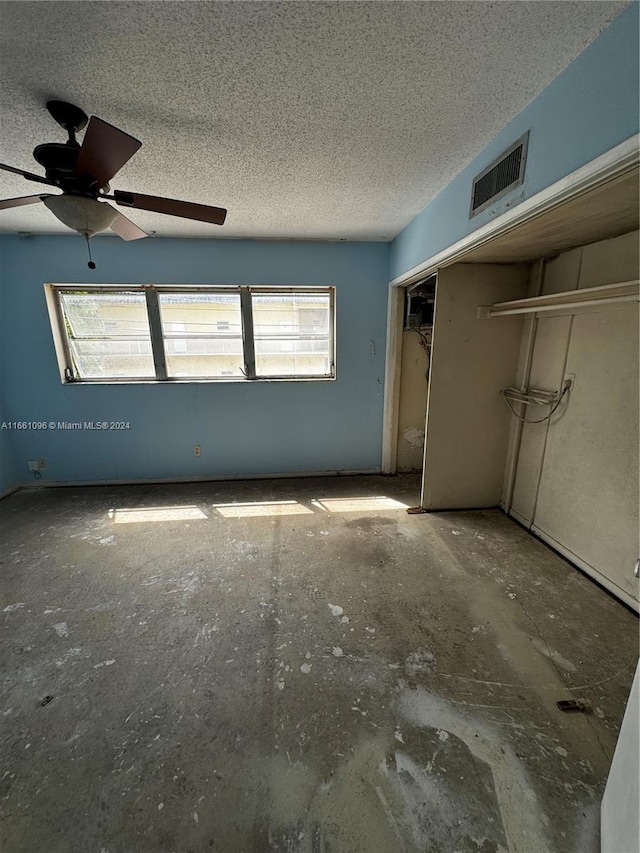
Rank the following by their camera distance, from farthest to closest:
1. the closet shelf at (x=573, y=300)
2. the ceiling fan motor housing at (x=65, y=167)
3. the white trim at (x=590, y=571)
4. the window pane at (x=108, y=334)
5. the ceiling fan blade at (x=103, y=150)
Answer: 1. the window pane at (x=108, y=334)
2. the white trim at (x=590, y=571)
3. the closet shelf at (x=573, y=300)
4. the ceiling fan motor housing at (x=65, y=167)
5. the ceiling fan blade at (x=103, y=150)

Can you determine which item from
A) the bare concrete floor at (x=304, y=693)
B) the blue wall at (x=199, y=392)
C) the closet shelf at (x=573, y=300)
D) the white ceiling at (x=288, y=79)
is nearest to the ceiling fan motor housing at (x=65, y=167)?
the white ceiling at (x=288, y=79)

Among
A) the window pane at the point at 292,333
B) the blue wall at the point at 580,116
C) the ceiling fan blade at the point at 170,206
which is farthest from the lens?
the window pane at the point at 292,333

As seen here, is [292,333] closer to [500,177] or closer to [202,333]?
[202,333]

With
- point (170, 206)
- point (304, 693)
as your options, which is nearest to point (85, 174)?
point (170, 206)

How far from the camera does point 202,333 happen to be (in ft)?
10.7

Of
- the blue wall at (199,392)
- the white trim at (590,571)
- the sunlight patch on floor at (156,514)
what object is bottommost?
the sunlight patch on floor at (156,514)

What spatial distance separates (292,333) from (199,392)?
1.15m

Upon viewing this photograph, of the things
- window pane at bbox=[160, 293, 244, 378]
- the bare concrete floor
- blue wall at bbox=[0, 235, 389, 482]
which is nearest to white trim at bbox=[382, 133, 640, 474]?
blue wall at bbox=[0, 235, 389, 482]

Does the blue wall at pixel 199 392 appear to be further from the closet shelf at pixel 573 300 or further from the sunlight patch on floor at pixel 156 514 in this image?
the closet shelf at pixel 573 300

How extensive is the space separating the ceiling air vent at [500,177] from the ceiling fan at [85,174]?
4.35 feet

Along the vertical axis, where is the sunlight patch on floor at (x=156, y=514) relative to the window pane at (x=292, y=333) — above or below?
below

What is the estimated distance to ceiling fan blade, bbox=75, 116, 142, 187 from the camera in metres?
1.10

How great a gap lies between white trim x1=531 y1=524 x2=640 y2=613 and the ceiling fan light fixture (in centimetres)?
334

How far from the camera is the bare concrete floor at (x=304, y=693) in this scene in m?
1.00
